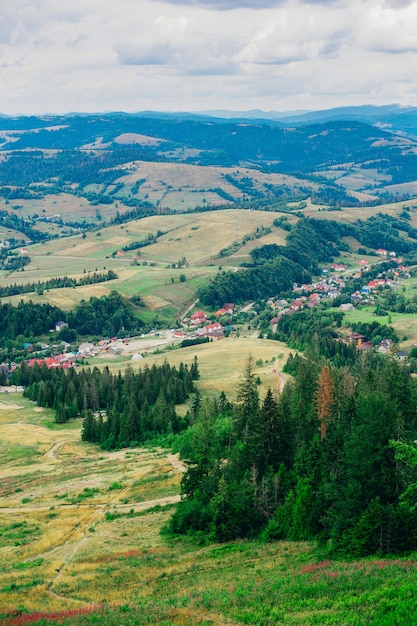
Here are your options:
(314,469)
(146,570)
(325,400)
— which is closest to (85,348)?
(325,400)

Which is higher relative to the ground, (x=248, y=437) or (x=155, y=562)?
(x=248, y=437)

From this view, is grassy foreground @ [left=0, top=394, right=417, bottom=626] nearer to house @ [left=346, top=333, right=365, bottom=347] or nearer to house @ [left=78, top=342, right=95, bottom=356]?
house @ [left=346, top=333, right=365, bottom=347]

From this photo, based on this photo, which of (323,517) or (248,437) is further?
(248,437)

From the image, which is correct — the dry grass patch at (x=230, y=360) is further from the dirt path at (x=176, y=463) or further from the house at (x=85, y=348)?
the dirt path at (x=176, y=463)

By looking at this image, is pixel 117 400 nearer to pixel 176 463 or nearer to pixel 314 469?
pixel 176 463

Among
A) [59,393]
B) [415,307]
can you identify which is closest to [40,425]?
[59,393]

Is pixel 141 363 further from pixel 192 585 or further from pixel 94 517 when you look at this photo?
pixel 192 585

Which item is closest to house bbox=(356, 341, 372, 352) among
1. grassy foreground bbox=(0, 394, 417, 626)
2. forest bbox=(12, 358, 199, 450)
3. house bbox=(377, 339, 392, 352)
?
house bbox=(377, 339, 392, 352)
